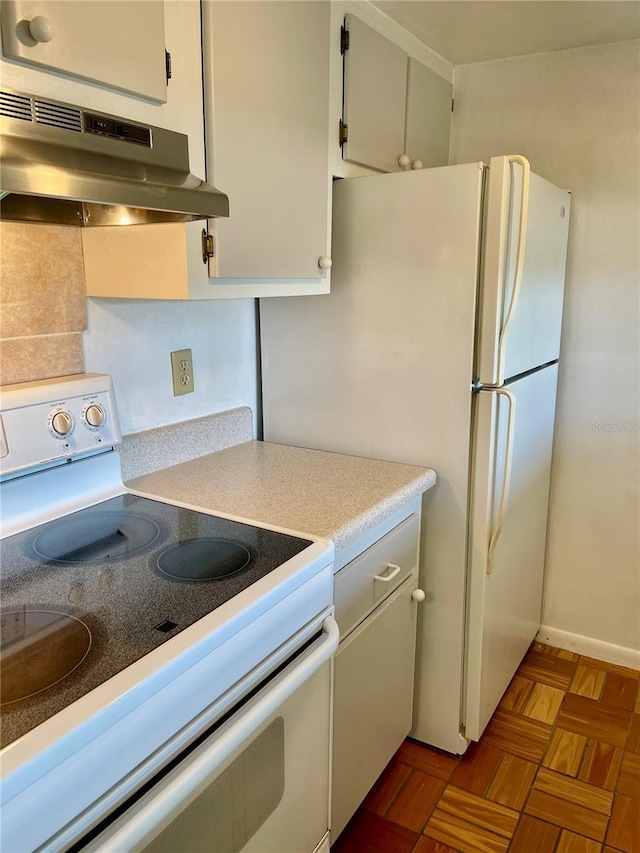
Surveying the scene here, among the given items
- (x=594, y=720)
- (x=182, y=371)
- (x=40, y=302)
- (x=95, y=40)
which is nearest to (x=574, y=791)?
(x=594, y=720)

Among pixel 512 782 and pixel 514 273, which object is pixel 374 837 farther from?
pixel 514 273

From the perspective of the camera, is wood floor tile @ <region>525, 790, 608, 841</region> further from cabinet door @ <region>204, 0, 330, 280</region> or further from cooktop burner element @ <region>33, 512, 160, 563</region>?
cabinet door @ <region>204, 0, 330, 280</region>

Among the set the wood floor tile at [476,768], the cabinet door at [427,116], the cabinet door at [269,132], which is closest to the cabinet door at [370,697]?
the wood floor tile at [476,768]

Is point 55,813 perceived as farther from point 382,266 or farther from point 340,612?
point 382,266

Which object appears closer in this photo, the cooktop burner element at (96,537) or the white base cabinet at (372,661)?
the cooktop burner element at (96,537)

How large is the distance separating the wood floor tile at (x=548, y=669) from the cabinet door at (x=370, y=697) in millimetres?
731

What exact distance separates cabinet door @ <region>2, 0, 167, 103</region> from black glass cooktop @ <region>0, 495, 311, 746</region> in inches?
31.5

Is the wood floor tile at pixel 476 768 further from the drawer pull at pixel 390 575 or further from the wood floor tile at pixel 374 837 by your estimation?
the drawer pull at pixel 390 575

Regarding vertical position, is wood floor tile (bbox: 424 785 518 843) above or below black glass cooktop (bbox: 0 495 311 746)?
below

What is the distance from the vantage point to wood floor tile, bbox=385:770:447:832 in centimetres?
172

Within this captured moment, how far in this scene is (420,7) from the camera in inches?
68.3

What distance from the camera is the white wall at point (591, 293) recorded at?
6.89 feet

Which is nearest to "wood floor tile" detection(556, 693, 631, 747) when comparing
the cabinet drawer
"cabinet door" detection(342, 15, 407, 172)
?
the cabinet drawer

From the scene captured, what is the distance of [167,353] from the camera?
65.2 inches
